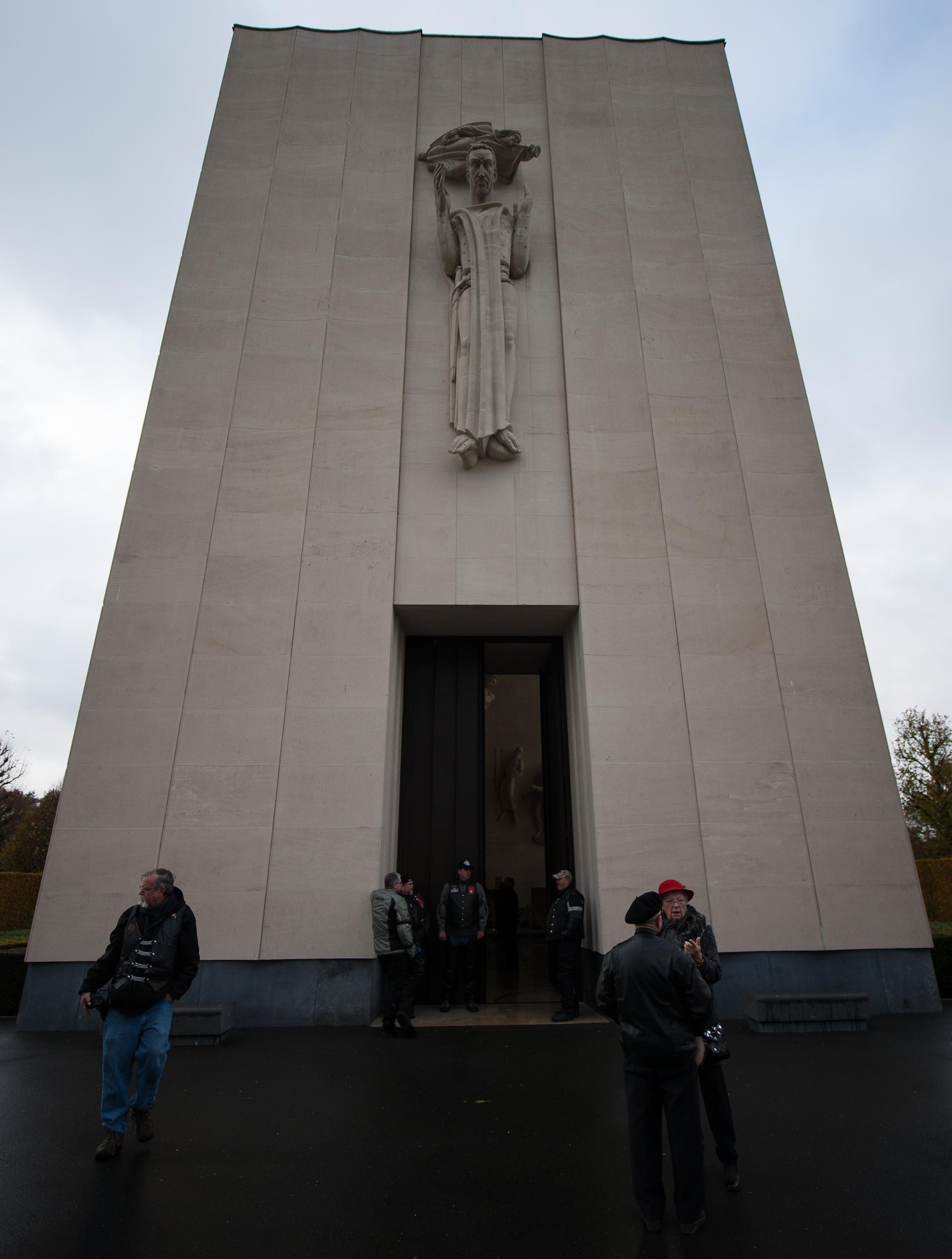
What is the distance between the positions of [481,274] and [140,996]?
1237 centimetres

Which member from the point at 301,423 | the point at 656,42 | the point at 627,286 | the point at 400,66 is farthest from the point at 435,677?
the point at 656,42

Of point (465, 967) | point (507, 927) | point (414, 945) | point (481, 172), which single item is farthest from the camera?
point (507, 927)

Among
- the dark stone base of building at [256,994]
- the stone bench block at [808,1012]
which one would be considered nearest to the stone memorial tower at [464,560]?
the dark stone base of building at [256,994]

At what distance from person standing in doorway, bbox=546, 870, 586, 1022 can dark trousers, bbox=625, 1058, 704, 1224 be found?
225 inches

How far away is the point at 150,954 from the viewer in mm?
5223

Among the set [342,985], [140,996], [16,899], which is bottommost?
[342,985]

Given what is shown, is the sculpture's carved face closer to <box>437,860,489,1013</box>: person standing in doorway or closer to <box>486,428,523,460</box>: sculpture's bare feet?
<box>486,428,523,460</box>: sculpture's bare feet

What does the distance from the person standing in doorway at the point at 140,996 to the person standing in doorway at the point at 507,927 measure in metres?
10.5

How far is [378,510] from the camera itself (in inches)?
458

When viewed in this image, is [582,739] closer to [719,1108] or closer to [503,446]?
[503,446]

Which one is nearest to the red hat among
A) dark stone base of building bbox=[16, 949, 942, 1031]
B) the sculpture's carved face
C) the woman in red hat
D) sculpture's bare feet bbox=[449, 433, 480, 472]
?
the woman in red hat

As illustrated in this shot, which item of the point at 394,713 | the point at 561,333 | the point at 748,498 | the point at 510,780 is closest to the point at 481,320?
the point at 561,333

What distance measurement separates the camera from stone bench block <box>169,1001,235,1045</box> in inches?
320

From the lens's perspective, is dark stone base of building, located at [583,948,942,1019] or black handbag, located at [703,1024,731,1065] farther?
dark stone base of building, located at [583,948,942,1019]
